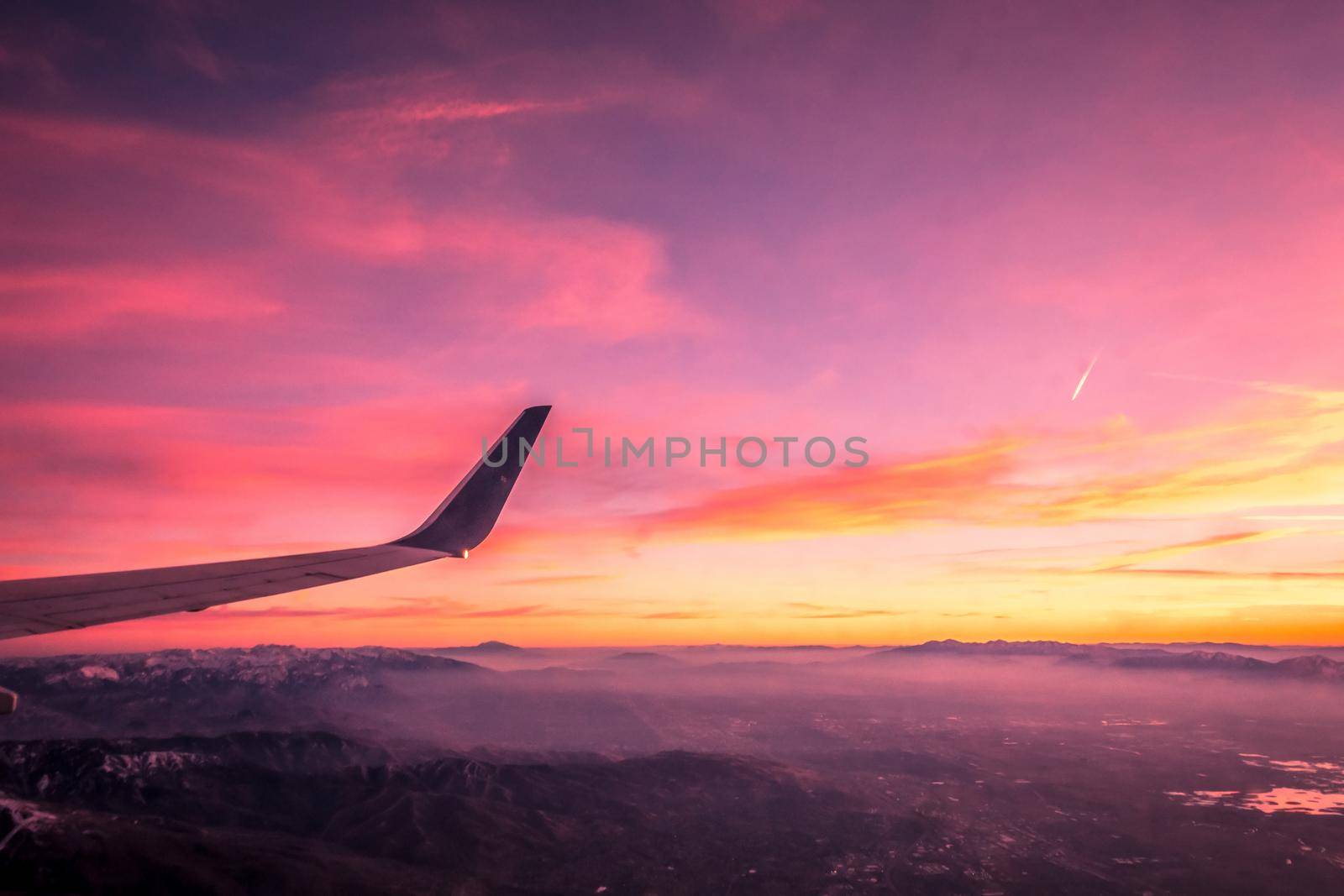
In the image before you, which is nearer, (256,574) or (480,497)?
(256,574)

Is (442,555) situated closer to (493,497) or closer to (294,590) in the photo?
(493,497)

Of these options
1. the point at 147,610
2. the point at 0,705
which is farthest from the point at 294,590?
the point at 0,705

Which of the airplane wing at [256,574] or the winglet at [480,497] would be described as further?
the winglet at [480,497]

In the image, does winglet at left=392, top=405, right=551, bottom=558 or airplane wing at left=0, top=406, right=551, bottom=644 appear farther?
winglet at left=392, top=405, right=551, bottom=558

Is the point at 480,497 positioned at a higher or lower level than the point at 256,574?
higher
